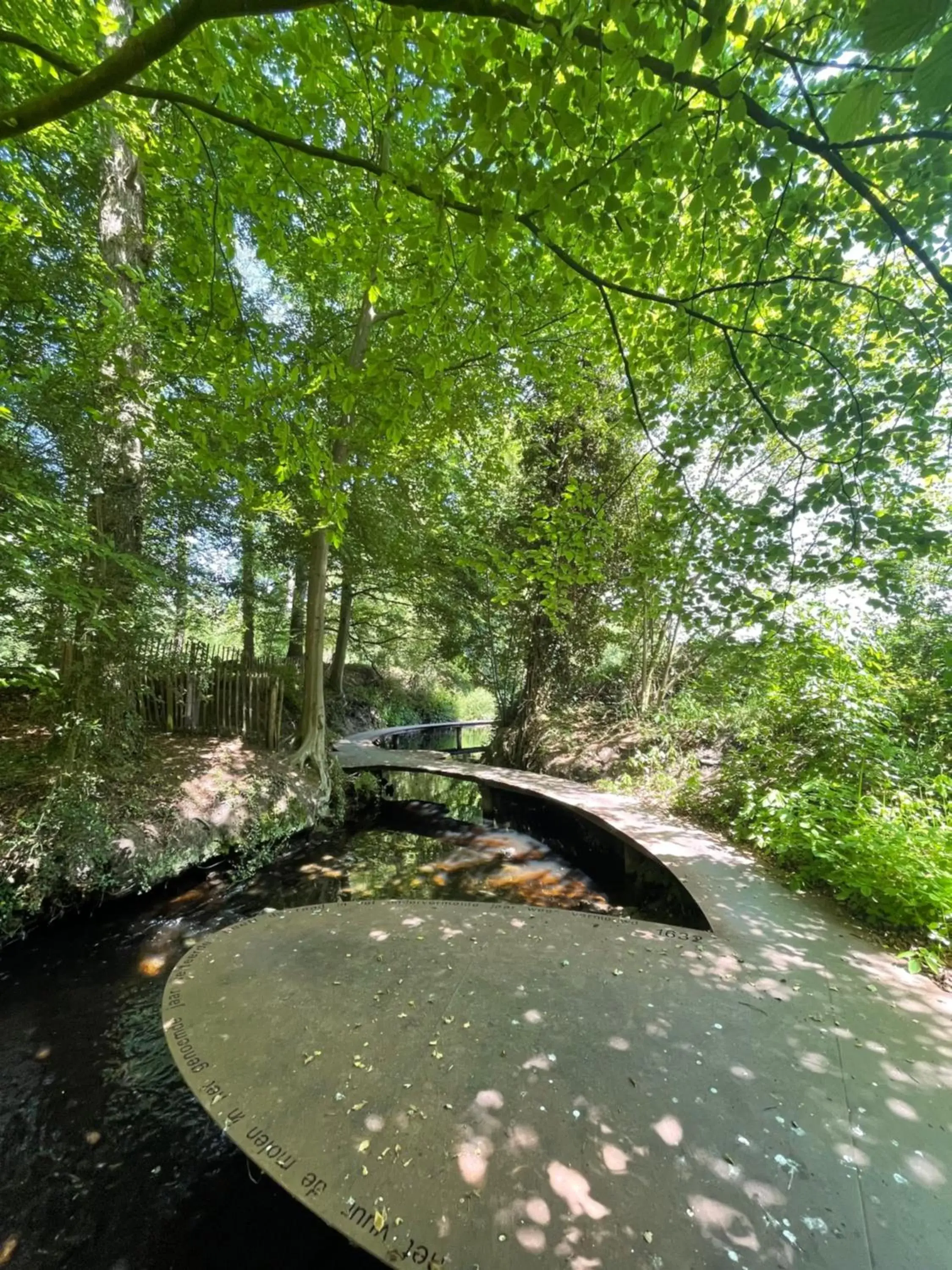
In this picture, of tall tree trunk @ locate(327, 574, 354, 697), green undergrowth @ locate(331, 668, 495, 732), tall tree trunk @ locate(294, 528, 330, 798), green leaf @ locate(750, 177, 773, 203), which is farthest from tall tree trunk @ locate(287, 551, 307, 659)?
green leaf @ locate(750, 177, 773, 203)

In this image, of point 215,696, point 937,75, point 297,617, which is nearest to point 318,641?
point 215,696

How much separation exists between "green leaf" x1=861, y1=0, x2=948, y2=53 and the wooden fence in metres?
7.55

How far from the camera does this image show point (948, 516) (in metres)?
2.98

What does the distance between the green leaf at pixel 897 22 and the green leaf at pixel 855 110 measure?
0.64 ft

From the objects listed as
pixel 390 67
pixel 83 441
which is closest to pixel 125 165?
pixel 83 441

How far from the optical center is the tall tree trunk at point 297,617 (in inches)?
464

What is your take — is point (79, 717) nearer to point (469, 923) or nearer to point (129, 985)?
point (129, 985)

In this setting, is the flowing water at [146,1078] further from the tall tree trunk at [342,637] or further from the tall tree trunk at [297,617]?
the tall tree trunk at [297,617]

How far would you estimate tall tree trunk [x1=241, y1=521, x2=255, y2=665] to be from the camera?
9768mm

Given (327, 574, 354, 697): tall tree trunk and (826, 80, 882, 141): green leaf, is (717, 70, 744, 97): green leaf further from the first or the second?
(327, 574, 354, 697): tall tree trunk

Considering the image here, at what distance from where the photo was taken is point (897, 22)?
2.60ft

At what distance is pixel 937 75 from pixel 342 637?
11.6 metres

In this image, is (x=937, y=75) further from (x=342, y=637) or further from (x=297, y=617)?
(x=297, y=617)

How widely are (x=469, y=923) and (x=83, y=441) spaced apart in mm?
5769
